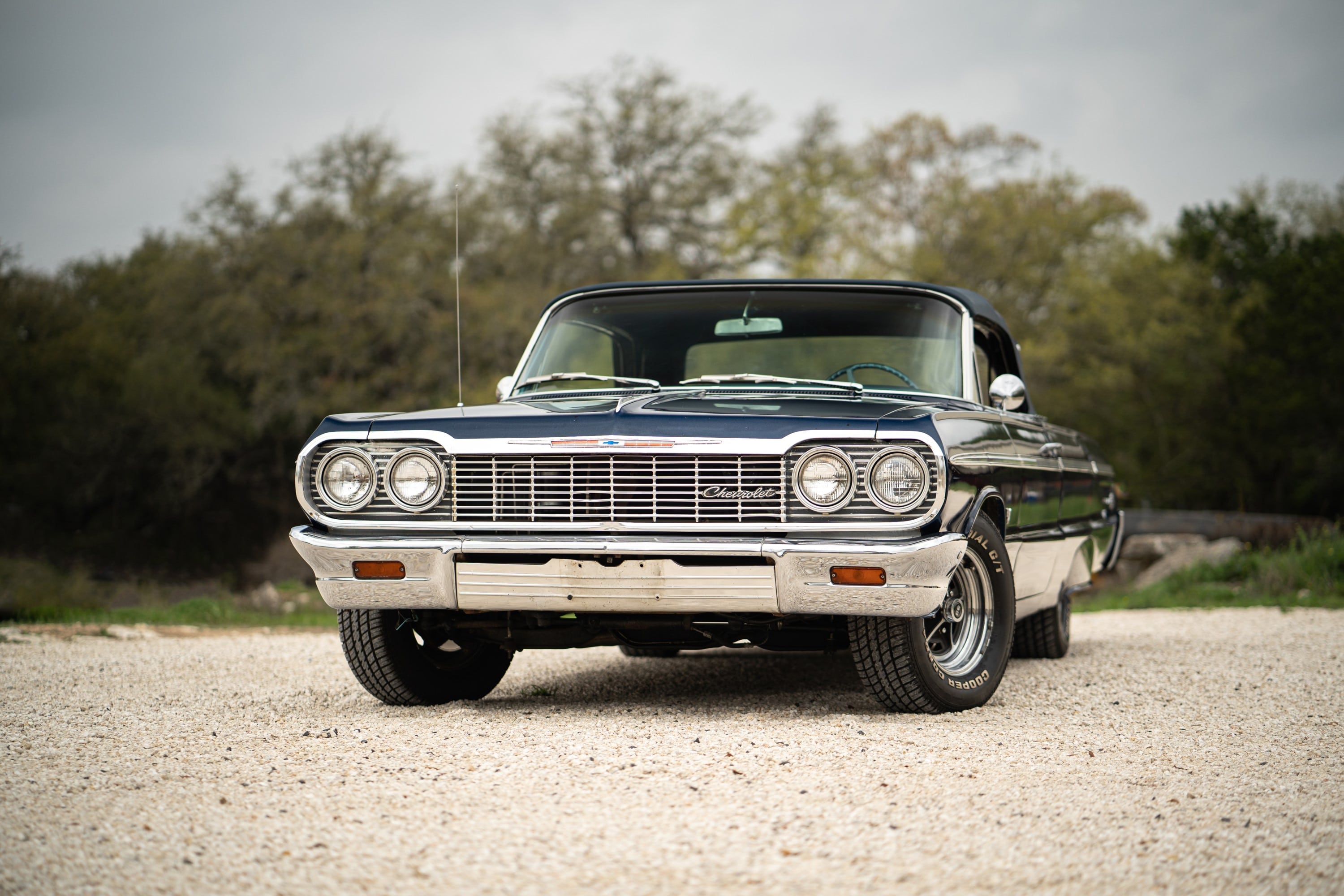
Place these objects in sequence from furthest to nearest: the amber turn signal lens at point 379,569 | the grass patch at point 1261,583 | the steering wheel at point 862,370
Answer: the grass patch at point 1261,583, the steering wheel at point 862,370, the amber turn signal lens at point 379,569

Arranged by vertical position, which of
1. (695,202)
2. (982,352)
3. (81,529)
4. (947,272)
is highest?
(695,202)

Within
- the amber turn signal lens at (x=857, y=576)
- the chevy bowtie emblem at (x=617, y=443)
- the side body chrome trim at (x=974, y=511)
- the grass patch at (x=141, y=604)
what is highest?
the chevy bowtie emblem at (x=617, y=443)

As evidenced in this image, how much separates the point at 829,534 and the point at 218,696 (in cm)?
283

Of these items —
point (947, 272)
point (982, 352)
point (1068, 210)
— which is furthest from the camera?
point (1068, 210)

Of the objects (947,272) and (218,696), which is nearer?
(218,696)

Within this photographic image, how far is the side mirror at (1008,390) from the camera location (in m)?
5.55

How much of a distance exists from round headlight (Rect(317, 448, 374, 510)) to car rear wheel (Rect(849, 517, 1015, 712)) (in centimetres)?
179

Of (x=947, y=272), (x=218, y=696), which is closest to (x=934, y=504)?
(x=218, y=696)

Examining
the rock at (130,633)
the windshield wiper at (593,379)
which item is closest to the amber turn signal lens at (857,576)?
the windshield wiper at (593,379)

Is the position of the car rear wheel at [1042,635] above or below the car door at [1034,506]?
below

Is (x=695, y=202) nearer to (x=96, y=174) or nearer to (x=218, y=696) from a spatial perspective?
(x=96, y=174)

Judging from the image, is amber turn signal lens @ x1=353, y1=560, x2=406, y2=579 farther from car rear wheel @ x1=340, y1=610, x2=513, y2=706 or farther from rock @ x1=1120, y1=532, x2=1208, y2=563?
rock @ x1=1120, y1=532, x2=1208, y2=563

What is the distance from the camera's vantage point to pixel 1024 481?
5250 millimetres

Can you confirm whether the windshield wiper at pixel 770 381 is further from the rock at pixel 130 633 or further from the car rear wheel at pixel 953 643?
the rock at pixel 130 633
